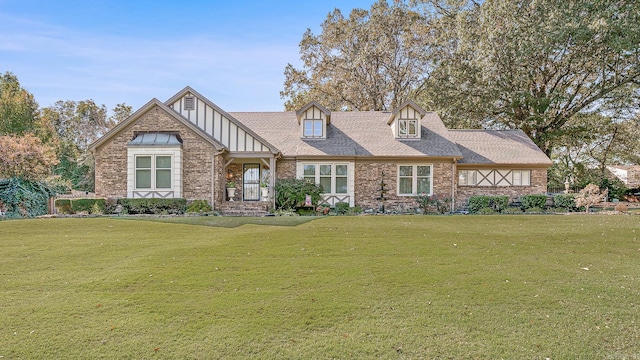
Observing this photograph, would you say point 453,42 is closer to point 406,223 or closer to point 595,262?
point 406,223

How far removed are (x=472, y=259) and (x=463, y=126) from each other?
24138 mm

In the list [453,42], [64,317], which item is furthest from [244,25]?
[453,42]

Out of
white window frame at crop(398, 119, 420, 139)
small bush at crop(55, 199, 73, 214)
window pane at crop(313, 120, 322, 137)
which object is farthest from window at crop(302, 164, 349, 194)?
small bush at crop(55, 199, 73, 214)

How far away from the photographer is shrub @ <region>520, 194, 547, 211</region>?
19.2 metres

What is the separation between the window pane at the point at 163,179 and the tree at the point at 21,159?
21.5 ft

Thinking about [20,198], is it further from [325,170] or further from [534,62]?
→ [534,62]

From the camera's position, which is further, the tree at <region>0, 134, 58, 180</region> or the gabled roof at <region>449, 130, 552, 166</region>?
the gabled roof at <region>449, 130, 552, 166</region>

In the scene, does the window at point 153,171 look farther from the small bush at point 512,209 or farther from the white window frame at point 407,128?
the small bush at point 512,209

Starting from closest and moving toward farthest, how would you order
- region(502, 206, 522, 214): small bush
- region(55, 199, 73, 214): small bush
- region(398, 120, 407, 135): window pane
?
region(55, 199, 73, 214): small bush → region(502, 206, 522, 214): small bush → region(398, 120, 407, 135): window pane

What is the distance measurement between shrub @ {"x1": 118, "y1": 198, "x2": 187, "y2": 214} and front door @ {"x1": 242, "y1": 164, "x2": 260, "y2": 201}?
169 inches

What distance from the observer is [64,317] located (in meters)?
4.72

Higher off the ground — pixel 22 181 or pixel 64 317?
pixel 22 181

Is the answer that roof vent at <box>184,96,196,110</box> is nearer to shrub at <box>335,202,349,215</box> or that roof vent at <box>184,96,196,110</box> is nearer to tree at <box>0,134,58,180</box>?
tree at <box>0,134,58,180</box>

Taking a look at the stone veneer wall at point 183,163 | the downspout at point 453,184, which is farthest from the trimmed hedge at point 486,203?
the stone veneer wall at point 183,163
